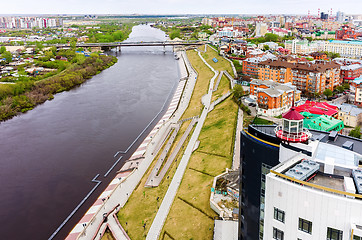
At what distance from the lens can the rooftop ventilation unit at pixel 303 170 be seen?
28.5 feet

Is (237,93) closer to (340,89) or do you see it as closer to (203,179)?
(340,89)

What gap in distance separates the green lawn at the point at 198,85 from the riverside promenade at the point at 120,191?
1.58 m

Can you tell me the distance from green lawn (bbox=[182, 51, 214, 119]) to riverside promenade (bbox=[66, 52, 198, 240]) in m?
1.58

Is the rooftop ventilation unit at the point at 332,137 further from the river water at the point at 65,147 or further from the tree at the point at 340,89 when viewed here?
the tree at the point at 340,89

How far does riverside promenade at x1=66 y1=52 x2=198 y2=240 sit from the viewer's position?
18.9 metres

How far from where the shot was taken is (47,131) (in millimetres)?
35469

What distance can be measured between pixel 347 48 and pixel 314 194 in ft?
264

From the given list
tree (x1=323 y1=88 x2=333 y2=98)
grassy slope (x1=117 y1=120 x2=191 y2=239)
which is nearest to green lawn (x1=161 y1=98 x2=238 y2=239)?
grassy slope (x1=117 y1=120 x2=191 y2=239)

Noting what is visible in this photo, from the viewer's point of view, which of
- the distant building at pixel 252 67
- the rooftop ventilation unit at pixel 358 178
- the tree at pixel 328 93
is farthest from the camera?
the distant building at pixel 252 67

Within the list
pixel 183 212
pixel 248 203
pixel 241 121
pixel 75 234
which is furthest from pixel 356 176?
pixel 241 121

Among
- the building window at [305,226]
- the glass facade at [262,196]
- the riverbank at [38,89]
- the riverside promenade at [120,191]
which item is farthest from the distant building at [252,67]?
the building window at [305,226]

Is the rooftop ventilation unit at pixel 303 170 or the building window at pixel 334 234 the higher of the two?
the rooftop ventilation unit at pixel 303 170

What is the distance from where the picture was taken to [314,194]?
7.83m

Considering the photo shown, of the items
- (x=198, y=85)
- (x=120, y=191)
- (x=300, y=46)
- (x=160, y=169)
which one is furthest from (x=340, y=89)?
(x=300, y=46)
